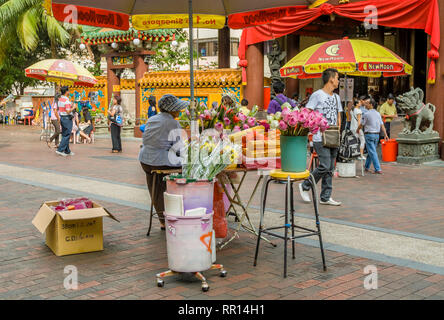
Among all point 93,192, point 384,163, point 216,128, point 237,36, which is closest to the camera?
point 216,128

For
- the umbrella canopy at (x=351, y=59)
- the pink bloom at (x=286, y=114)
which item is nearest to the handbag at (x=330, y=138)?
the pink bloom at (x=286, y=114)

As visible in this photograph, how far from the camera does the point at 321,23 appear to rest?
64.7 ft

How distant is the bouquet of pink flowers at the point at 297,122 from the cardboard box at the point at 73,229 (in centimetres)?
202

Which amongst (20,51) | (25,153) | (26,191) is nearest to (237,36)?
(20,51)

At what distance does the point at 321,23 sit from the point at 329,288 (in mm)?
16541

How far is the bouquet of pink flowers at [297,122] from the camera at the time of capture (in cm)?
498

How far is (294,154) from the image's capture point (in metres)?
5.13

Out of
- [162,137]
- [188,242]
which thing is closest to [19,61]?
[162,137]

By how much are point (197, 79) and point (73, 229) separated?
1477 cm

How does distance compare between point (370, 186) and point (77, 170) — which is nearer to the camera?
point (370, 186)

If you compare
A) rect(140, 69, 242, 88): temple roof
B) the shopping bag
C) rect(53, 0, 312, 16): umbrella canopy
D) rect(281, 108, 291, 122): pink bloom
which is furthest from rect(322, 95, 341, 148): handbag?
rect(140, 69, 242, 88): temple roof

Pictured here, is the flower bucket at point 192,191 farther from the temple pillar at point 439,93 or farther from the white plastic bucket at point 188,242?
the temple pillar at point 439,93

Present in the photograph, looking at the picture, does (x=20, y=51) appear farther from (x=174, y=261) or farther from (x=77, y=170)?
(x=174, y=261)

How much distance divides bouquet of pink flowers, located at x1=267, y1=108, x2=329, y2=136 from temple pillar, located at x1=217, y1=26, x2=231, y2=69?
18.0 m
